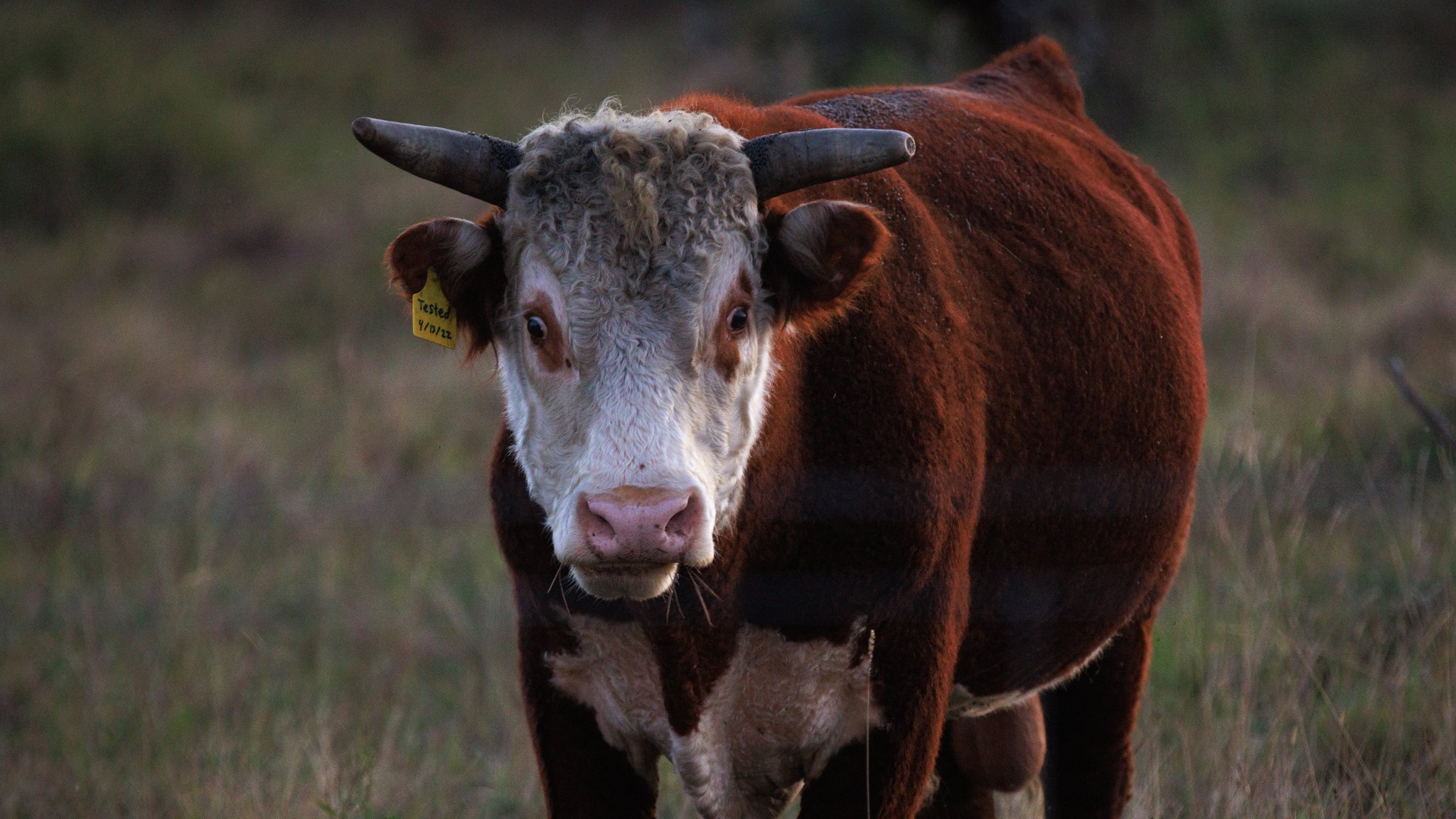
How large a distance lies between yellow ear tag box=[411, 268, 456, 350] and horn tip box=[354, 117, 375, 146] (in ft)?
1.12

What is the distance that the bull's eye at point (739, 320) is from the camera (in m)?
2.61

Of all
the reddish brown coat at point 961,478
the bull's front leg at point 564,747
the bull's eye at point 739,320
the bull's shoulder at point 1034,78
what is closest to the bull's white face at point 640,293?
the bull's eye at point 739,320

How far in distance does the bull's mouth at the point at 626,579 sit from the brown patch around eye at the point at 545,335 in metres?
0.41

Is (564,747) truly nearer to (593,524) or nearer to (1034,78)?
(593,524)

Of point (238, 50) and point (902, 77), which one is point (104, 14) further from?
point (902, 77)

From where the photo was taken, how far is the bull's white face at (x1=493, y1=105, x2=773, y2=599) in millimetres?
2352

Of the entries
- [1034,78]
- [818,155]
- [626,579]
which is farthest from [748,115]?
[1034,78]

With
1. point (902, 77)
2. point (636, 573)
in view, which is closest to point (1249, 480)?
point (636, 573)

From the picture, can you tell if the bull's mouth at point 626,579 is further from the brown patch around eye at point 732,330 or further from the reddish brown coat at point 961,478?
the brown patch around eye at point 732,330

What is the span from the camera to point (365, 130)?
7.98 ft

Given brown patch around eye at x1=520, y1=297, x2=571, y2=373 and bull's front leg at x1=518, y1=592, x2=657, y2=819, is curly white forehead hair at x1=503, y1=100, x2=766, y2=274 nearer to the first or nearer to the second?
brown patch around eye at x1=520, y1=297, x2=571, y2=373

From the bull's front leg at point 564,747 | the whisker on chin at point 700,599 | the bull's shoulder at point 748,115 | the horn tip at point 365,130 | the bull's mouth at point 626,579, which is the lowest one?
the bull's front leg at point 564,747

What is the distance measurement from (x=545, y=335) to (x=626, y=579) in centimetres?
53

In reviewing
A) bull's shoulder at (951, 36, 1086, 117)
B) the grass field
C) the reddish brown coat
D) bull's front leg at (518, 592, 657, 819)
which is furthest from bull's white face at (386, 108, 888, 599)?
bull's shoulder at (951, 36, 1086, 117)
